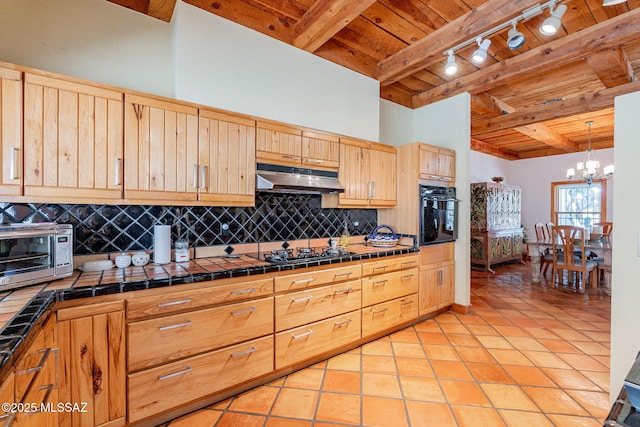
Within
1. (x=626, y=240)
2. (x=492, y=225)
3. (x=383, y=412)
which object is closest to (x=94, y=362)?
(x=383, y=412)

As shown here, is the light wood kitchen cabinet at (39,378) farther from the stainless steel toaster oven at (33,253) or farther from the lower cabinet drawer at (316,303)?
the lower cabinet drawer at (316,303)

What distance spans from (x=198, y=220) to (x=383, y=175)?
203 cm

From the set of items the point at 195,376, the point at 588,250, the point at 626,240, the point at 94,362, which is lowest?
the point at 195,376

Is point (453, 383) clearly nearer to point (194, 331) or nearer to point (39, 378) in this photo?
point (194, 331)

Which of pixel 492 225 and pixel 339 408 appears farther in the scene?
pixel 492 225

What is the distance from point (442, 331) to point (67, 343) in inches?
122

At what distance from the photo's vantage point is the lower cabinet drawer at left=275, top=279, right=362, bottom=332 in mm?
2125

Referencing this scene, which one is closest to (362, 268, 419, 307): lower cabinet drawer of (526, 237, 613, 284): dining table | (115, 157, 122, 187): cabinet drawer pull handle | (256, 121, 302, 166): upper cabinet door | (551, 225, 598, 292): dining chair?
(256, 121, 302, 166): upper cabinet door

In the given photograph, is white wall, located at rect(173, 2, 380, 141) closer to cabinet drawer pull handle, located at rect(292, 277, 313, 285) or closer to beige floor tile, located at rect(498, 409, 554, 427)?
cabinet drawer pull handle, located at rect(292, 277, 313, 285)

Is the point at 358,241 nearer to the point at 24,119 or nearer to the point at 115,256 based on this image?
the point at 115,256

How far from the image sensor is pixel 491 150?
7.43 meters

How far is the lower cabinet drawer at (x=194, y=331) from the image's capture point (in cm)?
160

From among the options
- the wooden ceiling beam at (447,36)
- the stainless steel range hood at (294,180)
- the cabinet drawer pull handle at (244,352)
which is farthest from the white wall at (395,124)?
the cabinet drawer pull handle at (244,352)

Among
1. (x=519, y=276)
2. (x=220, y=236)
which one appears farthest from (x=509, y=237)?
(x=220, y=236)
